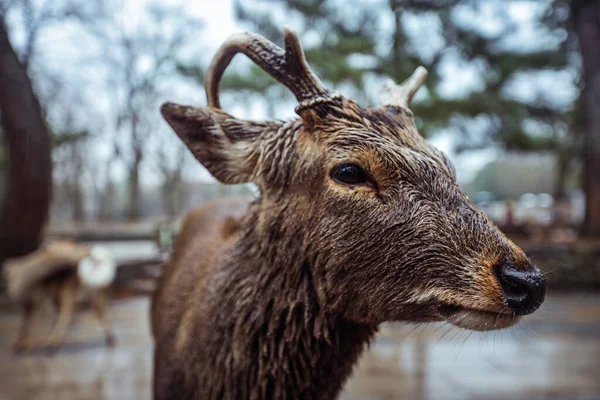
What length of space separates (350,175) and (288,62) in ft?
1.29

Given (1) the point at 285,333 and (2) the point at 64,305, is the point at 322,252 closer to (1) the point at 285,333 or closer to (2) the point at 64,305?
(1) the point at 285,333

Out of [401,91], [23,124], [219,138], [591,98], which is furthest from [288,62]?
[591,98]

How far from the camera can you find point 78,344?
18.9 feet

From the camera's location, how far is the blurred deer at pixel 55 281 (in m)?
5.36

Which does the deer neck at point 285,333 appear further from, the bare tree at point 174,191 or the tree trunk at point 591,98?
the bare tree at point 174,191

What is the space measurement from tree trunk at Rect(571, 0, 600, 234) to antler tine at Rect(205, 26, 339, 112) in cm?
1117

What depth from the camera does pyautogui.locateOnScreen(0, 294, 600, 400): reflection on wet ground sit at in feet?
14.2

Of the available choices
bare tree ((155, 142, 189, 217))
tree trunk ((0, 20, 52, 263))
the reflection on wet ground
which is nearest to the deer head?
tree trunk ((0, 20, 52, 263))

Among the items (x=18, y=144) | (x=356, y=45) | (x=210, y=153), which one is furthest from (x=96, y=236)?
(x=210, y=153)

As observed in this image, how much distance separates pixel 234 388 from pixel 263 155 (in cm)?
74

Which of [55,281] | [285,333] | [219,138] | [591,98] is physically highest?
[591,98]

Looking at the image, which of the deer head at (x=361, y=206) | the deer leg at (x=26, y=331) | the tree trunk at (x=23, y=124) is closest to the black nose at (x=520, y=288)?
the deer head at (x=361, y=206)

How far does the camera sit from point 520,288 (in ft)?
3.40

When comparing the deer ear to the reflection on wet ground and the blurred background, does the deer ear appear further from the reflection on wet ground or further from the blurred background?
the reflection on wet ground
